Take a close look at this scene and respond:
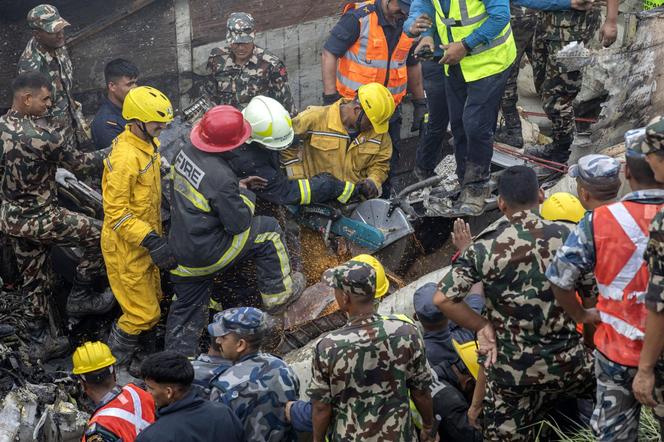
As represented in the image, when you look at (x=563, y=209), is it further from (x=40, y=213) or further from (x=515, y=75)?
(x=40, y=213)

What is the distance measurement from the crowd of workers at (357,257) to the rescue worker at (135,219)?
0.02 metres

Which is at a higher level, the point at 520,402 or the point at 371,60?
the point at 371,60

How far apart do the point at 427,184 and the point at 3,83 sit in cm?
410

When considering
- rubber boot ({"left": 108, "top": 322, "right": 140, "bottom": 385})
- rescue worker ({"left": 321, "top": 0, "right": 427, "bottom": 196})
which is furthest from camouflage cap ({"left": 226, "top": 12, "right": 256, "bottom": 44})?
rubber boot ({"left": 108, "top": 322, "right": 140, "bottom": 385})

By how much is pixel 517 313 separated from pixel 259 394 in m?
1.37

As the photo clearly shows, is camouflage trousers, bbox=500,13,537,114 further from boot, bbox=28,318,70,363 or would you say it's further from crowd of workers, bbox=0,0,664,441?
boot, bbox=28,318,70,363

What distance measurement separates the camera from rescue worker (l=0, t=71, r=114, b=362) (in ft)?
21.0

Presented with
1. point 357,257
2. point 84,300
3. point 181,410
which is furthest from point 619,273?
point 84,300

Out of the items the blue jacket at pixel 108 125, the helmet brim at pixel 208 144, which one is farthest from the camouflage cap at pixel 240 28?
the helmet brim at pixel 208 144

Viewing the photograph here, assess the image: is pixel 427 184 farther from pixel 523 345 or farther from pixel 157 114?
pixel 523 345

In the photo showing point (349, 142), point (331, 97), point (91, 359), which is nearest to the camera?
point (91, 359)

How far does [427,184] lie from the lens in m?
7.70

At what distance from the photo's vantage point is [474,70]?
690cm

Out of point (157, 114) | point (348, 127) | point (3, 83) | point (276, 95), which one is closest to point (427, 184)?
point (348, 127)
